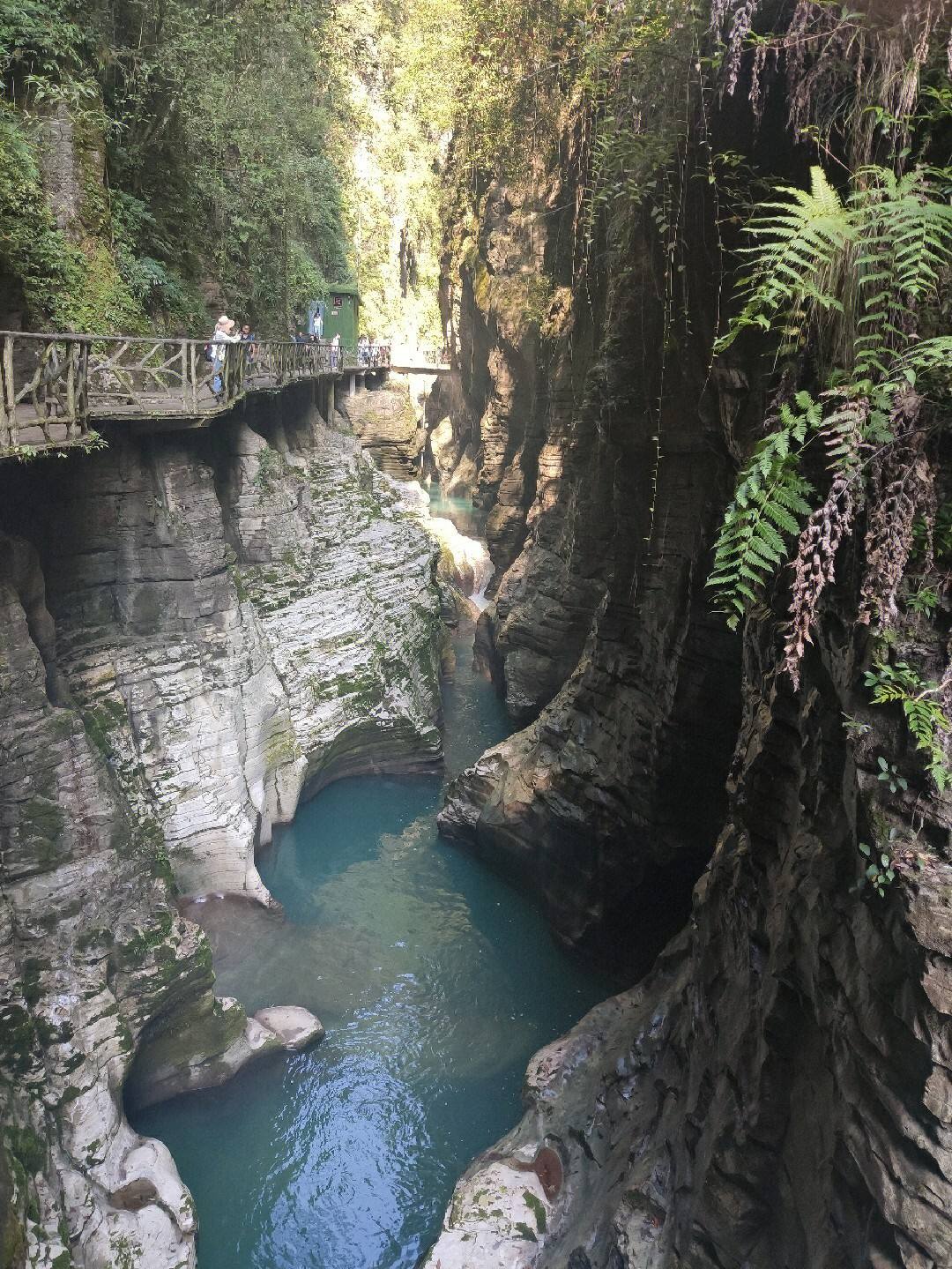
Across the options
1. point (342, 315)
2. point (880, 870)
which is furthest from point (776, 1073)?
point (342, 315)

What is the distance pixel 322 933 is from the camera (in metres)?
11.8

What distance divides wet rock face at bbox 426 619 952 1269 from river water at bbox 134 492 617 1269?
1.24 metres

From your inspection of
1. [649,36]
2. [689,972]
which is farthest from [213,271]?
[689,972]

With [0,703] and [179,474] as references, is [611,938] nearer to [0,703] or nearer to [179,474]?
[0,703]

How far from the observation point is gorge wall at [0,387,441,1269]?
7.37 m

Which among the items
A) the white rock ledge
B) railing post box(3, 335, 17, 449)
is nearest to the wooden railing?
railing post box(3, 335, 17, 449)

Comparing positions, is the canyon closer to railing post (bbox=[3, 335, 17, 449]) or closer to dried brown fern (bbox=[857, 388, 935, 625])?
dried brown fern (bbox=[857, 388, 935, 625])

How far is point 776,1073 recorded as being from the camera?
5.20 metres

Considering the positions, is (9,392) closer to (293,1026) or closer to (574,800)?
(293,1026)

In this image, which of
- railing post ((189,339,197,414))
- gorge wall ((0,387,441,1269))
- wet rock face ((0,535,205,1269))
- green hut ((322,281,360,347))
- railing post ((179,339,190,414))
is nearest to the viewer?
wet rock face ((0,535,205,1269))

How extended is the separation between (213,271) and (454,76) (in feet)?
37.6

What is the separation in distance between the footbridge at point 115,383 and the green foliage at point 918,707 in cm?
639

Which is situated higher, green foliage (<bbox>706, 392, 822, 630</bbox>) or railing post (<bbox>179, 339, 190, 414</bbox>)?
railing post (<bbox>179, 339, 190, 414</bbox>)

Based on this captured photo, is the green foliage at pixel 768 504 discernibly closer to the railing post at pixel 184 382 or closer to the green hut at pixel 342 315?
the railing post at pixel 184 382
